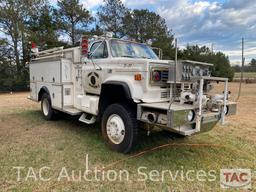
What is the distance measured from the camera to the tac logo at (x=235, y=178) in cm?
358

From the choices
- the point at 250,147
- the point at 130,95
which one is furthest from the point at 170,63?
the point at 250,147

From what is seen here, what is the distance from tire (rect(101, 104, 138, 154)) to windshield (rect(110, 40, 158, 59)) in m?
1.24

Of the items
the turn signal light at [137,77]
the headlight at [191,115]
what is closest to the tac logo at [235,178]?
the headlight at [191,115]

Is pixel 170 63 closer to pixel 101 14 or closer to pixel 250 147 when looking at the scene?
pixel 250 147

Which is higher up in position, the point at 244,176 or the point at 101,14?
the point at 101,14

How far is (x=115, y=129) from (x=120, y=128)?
130 mm

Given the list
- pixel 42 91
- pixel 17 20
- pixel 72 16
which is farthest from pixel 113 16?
pixel 42 91

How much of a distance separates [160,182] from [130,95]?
4.89ft

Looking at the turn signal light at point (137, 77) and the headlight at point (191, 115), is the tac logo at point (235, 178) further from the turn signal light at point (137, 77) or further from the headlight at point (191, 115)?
the turn signal light at point (137, 77)

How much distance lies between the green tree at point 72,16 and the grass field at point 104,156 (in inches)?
915

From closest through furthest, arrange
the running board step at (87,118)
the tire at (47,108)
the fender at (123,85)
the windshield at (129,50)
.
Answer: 1. the fender at (123,85)
2. the windshield at (129,50)
3. the running board step at (87,118)
4. the tire at (47,108)

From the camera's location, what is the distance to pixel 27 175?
12.3ft

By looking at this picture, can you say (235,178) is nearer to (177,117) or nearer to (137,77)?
(177,117)

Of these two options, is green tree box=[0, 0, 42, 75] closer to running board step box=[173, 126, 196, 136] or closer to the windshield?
the windshield
